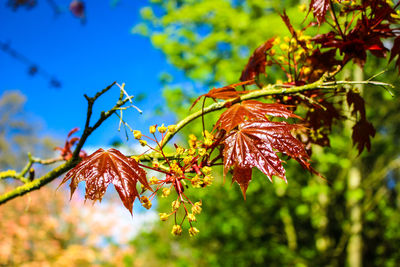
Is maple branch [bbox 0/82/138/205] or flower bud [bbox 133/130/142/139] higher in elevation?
maple branch [bbox 0/82/138/205]

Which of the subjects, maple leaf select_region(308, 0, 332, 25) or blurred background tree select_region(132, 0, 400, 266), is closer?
maple leaf select_region(308, 0, 332, 25)

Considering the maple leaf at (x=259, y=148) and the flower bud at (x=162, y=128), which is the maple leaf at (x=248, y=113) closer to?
the maple leaf at (x=259, y=148)

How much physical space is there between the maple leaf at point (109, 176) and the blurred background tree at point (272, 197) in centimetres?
464

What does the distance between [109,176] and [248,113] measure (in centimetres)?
44

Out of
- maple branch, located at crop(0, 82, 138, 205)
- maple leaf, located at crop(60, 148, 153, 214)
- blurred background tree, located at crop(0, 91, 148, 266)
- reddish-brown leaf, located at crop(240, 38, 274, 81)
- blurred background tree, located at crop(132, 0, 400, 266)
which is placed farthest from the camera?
blurred background tree, located at crop(0, 91, 148, 266)

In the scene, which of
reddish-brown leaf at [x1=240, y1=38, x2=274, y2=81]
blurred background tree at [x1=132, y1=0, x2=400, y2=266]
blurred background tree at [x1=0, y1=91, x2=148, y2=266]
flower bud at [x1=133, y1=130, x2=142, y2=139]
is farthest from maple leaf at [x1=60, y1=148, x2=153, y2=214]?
blurred background tree at [x1=0, y1=91, x2=148, y2=266]

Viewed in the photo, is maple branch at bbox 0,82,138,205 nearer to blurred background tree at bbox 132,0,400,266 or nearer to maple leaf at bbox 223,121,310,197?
maple leaf at bbox 223,121,310,197

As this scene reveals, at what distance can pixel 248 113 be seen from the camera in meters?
0.91

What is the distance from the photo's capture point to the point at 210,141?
0.90 metres

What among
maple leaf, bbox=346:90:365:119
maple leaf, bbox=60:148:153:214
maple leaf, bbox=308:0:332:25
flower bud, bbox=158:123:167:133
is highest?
maple leaf, bbox=308:0:332:25

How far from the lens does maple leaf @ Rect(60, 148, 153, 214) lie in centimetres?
80

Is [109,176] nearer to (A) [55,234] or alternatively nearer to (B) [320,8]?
(B) [320,8]

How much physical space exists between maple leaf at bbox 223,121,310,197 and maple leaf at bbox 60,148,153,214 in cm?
25

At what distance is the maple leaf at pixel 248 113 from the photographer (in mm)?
869
